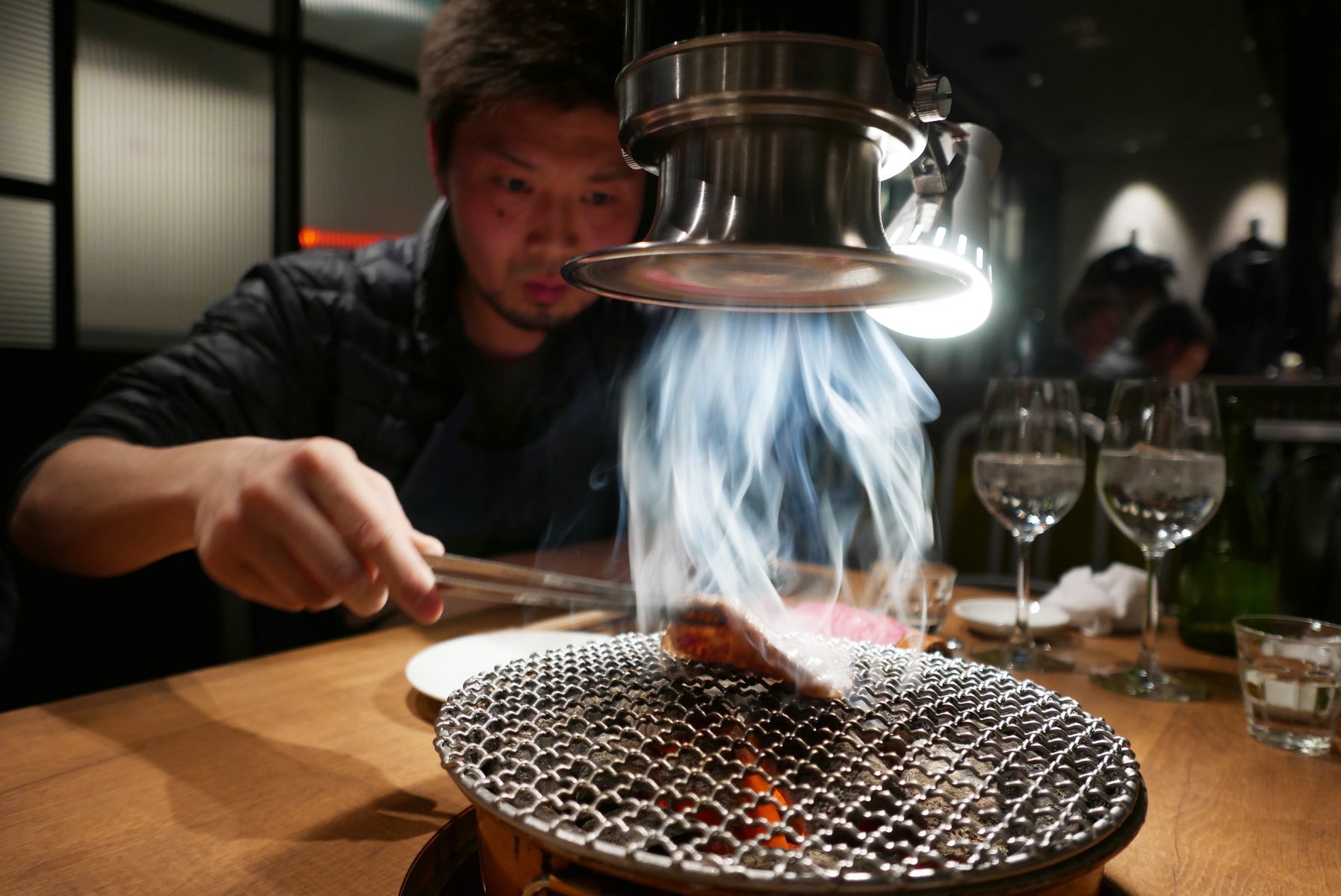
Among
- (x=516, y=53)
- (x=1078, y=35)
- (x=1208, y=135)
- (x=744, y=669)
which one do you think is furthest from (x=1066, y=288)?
(x=744, y=669)

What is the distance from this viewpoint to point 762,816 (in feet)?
2.08

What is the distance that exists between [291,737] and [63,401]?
10.6 ft

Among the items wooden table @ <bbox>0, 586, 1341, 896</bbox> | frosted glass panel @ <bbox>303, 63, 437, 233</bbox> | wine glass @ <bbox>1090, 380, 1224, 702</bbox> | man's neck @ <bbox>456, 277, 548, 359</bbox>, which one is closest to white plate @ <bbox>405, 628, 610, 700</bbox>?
wooden table @ <bbox>0, 586, 1341, 896</bbox>

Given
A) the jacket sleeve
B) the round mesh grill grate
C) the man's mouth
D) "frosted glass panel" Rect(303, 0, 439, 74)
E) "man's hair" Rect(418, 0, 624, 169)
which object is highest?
"frosted glass panel" Rect(303, 0, 439, 74)

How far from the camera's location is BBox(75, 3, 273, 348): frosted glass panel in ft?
11.6

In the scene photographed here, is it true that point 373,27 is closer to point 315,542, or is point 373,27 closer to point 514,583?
point 315,542

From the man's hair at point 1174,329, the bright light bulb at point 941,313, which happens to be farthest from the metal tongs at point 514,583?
the man's hair at point 1174,329

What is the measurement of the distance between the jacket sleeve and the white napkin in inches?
78.7

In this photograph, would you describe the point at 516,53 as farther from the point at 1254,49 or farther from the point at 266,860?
the point at 1254,49

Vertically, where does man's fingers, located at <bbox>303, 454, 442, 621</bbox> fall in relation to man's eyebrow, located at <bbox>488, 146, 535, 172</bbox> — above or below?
below

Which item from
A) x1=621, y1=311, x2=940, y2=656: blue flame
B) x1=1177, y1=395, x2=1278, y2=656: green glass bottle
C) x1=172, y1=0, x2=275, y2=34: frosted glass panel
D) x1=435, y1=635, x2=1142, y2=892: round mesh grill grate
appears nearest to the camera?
x1=435, y1=635, x2=1142, y2=892: round mesh grill grate

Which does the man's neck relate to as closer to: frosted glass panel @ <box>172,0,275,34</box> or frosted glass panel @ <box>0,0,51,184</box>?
frosted glass panel @ <box>0,0,51,184</box>

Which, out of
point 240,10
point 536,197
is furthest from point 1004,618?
point 240,10

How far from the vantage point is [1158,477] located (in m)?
1.31
